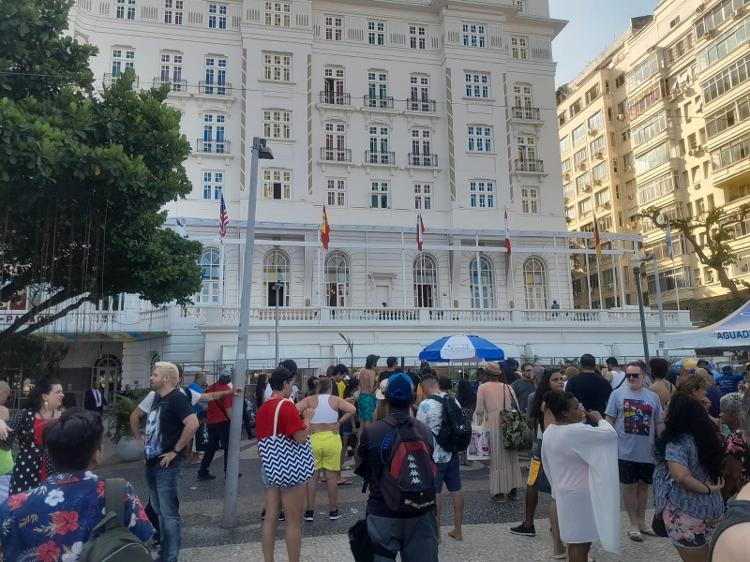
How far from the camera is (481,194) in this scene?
34.0m

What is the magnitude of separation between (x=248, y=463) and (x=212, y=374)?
10994 mm

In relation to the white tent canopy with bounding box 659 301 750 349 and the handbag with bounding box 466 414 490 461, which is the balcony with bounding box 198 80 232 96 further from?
the handbag with bounding box 466 414 490 461

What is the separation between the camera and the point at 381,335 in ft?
86.3

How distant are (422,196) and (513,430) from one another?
2694cm

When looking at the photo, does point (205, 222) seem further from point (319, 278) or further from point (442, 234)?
point (442, 234)

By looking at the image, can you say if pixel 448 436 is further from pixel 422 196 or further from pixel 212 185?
pixel 422 196

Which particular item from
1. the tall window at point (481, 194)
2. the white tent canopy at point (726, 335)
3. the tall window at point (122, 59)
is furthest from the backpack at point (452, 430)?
the tall window at point (122, 59)

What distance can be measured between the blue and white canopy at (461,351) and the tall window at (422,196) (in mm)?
18538

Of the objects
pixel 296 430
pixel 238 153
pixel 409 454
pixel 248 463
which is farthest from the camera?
pixel 238 153

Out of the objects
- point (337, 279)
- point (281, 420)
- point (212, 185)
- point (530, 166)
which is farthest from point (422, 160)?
point (281, 420)

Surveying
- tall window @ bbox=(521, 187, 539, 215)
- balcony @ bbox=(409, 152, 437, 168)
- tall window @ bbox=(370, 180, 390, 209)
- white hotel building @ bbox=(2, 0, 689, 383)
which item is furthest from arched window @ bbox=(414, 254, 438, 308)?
tall window @ bbox=(521, 187, 539, 215)

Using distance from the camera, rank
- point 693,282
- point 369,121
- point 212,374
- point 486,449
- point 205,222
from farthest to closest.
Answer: point 693,282, point 369,121, point 205,222, point 212,374, point 486,449

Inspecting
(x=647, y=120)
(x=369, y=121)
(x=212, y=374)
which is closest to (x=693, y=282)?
(x=647, y=120)

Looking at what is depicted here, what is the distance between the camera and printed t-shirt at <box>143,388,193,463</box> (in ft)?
18.1
